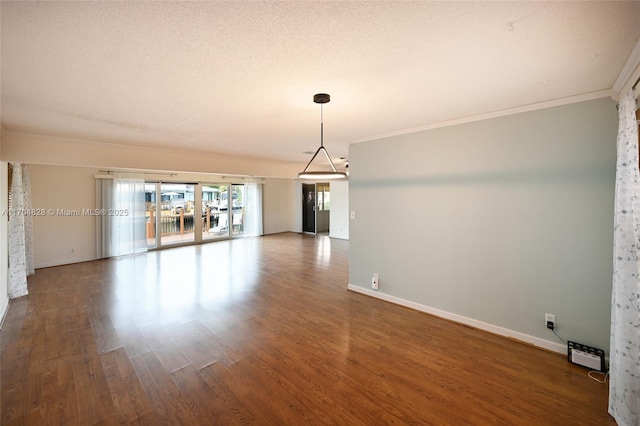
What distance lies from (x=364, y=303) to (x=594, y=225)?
8.54 ft

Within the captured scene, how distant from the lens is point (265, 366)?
2.41 metres

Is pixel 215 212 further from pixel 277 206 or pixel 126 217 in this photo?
pixel 126 217

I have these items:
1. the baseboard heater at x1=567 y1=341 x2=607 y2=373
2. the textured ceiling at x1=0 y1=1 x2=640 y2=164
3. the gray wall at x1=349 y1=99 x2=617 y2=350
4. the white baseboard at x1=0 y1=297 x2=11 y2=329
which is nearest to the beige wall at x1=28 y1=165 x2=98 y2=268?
the white baseboard at x1=0 y1=297 x2=11 y2=329

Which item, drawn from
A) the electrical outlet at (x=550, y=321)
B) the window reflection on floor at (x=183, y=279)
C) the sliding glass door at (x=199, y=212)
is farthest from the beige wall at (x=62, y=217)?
the electrical outlet at (x=550, y=321)

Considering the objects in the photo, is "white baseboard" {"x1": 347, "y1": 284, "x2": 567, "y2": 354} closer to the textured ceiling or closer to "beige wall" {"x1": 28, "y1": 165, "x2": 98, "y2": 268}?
the textured ceiling

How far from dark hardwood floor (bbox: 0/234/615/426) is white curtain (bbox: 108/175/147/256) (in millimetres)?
2486

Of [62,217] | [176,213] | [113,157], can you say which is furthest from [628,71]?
[176,213]

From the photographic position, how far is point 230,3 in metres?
1.21

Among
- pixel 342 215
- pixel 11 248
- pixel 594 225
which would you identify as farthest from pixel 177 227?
pixel 594 225

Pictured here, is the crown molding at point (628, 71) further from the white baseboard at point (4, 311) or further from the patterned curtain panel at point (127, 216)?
the patterned curtain panel at point (127, 216)

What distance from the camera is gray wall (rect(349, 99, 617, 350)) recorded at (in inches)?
94.3

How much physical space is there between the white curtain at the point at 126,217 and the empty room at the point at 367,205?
2.02m

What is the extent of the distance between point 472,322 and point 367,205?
6.48 feet

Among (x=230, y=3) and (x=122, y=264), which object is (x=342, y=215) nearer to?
(x=122, y=264)
